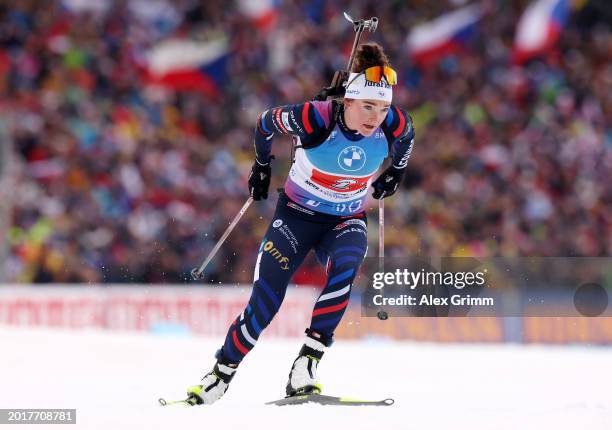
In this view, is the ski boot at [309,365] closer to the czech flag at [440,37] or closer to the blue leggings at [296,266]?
the blue leggings at [296,266]

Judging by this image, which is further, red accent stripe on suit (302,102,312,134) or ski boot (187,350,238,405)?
ski boot (187,350,238,405)

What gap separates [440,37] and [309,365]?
1304cm

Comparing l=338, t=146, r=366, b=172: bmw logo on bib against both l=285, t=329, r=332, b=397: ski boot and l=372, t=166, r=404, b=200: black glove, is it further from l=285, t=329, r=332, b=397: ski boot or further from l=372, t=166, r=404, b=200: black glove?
l=285, t=329, r=332, b=397: ski boot

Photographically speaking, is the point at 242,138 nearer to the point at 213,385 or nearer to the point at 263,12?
the point at 263,12

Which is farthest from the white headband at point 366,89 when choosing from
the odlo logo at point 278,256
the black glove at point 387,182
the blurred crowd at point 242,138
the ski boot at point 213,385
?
the blurred crowd at point 242,138

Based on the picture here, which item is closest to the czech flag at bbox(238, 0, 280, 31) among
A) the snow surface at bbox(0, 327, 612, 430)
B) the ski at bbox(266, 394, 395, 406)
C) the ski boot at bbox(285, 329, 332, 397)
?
the snow surface at bbox(0, 327, 612, 430)

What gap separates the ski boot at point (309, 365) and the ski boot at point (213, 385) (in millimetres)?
418

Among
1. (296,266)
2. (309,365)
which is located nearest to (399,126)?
(296,266)

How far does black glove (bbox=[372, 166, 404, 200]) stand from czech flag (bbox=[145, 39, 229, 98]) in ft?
37.0

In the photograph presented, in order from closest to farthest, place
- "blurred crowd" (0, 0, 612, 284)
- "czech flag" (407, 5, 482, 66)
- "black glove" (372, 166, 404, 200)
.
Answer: "black glove" (372, 166, 404, 200)
"blurred crowd" (0, 0, 612, 284)
"czech flag" (407, 5, 482, 66)

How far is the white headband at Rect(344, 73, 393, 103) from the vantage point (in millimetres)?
7297

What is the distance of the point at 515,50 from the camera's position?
2003 cm

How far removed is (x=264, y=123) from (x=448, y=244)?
24.7 feet

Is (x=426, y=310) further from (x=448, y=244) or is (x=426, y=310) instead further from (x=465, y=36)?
(x=465, y=36)
